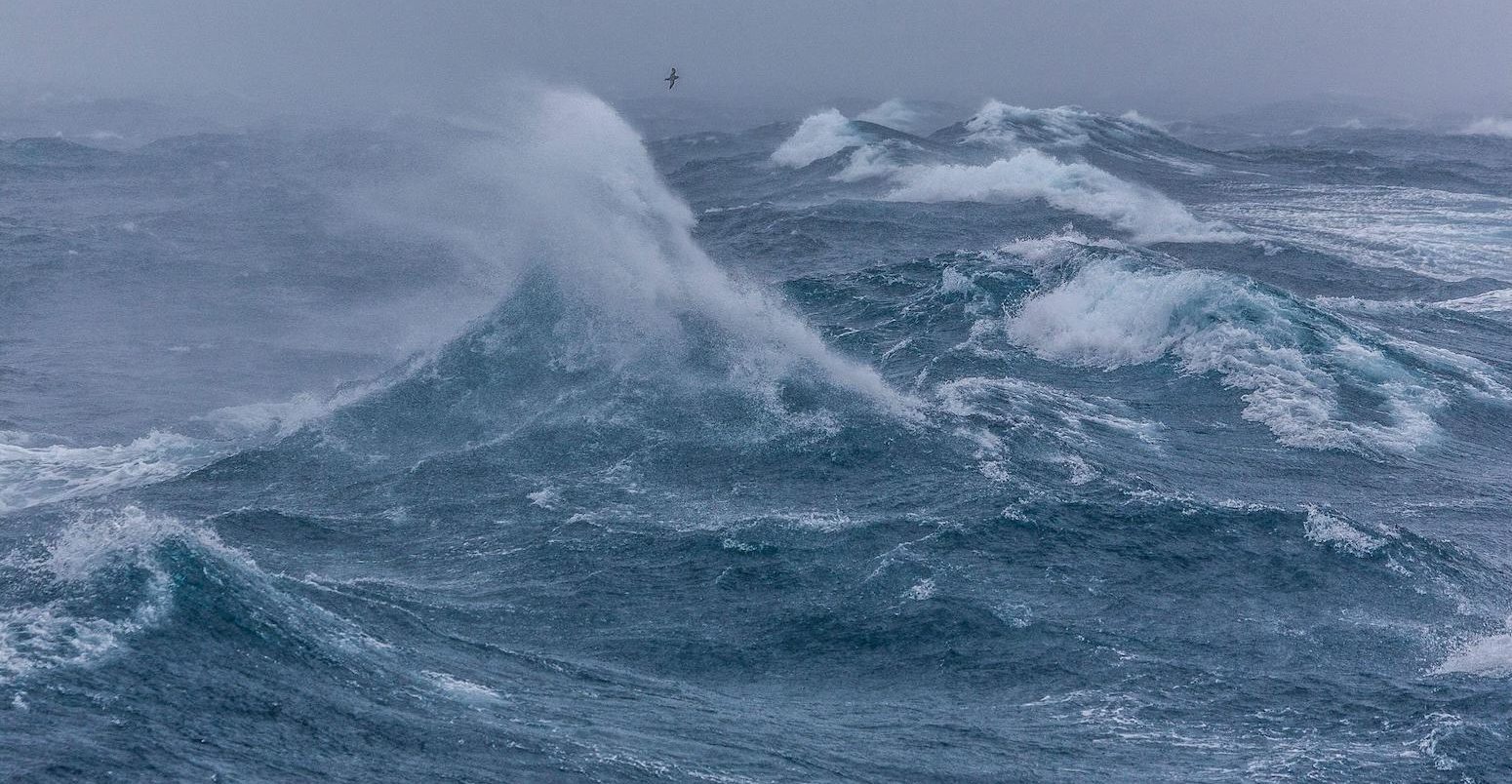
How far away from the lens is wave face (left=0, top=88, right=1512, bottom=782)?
78.5 ft

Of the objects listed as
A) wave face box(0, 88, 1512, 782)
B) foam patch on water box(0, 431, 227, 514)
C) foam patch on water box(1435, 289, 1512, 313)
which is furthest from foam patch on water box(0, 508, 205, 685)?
foam patch on water box(1435, 289, 1512, 313)

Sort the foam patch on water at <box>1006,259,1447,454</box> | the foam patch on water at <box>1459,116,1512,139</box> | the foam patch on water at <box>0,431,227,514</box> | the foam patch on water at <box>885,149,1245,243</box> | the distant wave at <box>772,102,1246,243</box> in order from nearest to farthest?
the foam patch on water at <box>0,431,227,514</box>
the foam patch on water at <box>1006,259,1447,454</box>
the foam patch on water at <box>885,149,1245,243</box>
the distant wave at <box>772,102,1246,243</box>
the foam patch on water at <box>1459,116,1512,139</box>

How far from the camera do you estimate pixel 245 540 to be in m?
32.7

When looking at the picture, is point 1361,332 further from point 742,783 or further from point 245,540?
point 245,540

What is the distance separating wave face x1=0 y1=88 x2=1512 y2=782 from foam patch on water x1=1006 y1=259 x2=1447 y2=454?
0.23 m

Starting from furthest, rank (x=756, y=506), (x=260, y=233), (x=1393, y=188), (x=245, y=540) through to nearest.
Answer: (x=1393, y=188) → (x=260, y=233) → (x=756, y=506) → (x=245, y=540)

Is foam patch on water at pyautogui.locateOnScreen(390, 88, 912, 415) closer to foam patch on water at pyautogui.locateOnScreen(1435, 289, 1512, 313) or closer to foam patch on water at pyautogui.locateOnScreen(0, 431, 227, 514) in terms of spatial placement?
foam patch on water at pyautogui.locateOnScreen(0, 431, 227, 514)

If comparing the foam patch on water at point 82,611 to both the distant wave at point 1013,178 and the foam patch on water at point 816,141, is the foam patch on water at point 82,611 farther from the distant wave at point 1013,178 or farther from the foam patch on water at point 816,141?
the foam patch on water at point 816,141

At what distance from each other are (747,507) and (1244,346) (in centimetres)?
2567

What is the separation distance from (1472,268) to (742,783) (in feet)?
218

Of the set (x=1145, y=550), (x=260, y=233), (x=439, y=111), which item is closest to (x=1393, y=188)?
(x=1145, y=550)

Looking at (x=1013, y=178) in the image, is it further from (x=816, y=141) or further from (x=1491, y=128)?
(x=1491, y=128)

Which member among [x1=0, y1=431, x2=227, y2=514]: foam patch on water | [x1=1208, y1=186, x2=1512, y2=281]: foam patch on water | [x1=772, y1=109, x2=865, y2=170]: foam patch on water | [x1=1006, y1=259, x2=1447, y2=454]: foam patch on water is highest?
[x1=772, y1=109, x2=865, y2=170]: foam patch on water

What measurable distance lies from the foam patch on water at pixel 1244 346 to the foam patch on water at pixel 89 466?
3308 centimetres
